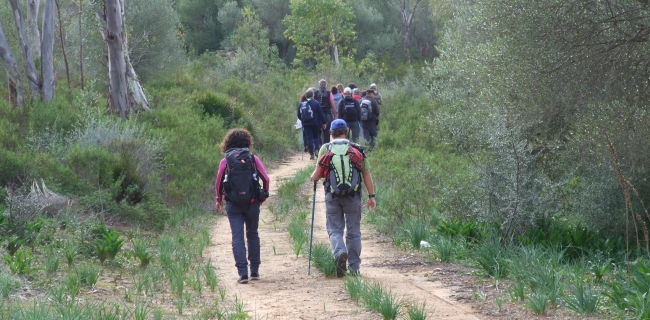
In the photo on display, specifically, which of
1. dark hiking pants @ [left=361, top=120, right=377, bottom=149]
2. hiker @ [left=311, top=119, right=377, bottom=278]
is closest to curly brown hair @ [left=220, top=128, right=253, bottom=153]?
hiker @ [left=311, top=119, right=377, bottom=278]

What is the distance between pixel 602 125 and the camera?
412 inches

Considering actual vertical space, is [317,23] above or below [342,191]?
above

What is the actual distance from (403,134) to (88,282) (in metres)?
17.0

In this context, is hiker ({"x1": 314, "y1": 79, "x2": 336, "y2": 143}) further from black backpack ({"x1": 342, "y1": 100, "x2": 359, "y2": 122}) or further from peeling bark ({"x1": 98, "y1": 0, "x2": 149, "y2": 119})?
peeling bark ({"x1": 98, "y1": 0, "x2": 149, "y2": 119})

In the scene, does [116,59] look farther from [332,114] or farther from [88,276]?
[88,276]

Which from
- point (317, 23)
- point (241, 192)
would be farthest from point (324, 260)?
point (317, 23)

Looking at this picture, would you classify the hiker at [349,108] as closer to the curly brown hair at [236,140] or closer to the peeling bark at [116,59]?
the peeling bark at [116,59]

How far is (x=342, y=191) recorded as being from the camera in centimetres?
857

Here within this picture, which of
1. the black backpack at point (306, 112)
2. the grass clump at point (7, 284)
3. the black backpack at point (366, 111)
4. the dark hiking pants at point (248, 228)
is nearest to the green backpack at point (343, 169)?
the dark hiking pants at point (248, 228)

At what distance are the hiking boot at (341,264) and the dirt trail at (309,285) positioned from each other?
136 millimetres

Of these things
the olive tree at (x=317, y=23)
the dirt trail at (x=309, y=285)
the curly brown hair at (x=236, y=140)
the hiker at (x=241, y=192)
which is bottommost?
the dirt trail at (x=309, y=285)

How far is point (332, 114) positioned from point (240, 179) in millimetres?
12856

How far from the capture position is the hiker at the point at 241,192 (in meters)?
8.77

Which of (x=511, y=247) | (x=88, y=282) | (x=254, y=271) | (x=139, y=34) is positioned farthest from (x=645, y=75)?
(x=139, y=34)
